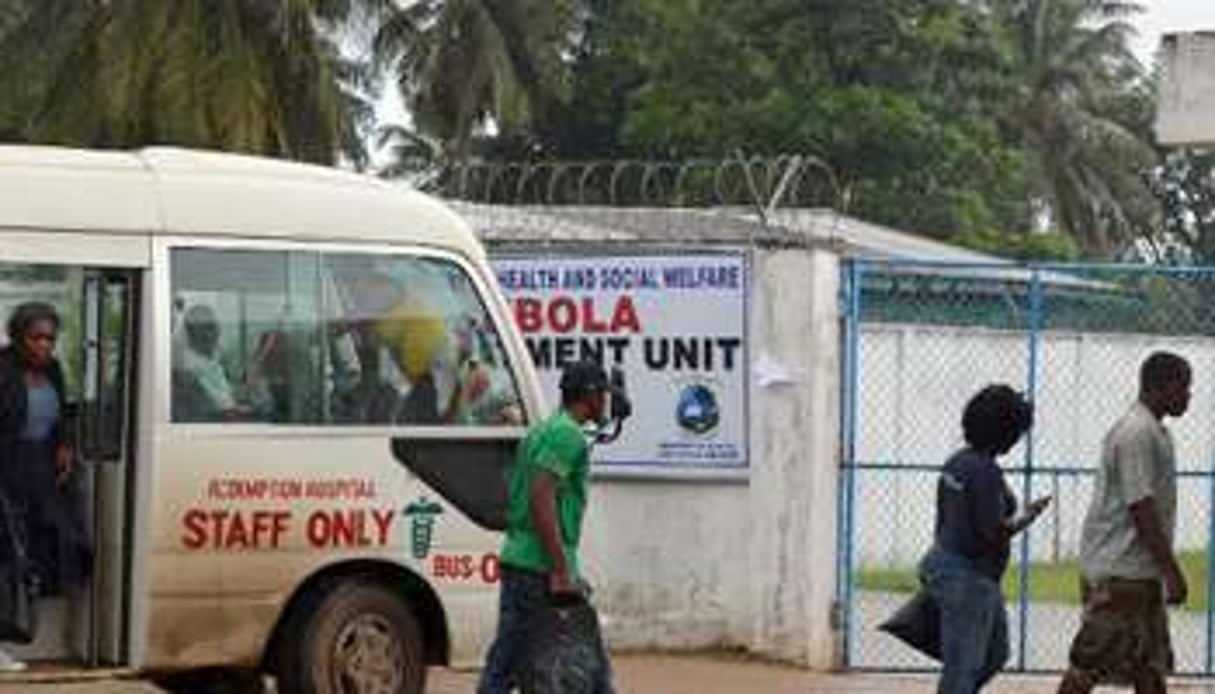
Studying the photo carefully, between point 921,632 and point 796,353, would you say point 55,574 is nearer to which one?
point 921,632

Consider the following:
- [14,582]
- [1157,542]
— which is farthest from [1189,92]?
[14,582]

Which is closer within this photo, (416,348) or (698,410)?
(416,348)

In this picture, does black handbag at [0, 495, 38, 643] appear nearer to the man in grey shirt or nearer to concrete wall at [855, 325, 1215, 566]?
the man in grey shirt

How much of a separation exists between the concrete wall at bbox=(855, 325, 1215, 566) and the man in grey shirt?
1133 centimetres

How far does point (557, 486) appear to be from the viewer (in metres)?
9.34

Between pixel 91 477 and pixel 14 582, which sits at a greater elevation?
pixel 91 477

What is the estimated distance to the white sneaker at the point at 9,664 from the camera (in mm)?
10492

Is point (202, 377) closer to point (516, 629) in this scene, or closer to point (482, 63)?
point (516, 629)

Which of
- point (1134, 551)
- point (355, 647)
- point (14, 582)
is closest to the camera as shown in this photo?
point (1134, 551)

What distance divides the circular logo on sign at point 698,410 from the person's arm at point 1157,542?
189 inches

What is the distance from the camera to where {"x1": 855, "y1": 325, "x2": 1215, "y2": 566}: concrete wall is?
934 inches

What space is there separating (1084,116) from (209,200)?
49165 millimetres

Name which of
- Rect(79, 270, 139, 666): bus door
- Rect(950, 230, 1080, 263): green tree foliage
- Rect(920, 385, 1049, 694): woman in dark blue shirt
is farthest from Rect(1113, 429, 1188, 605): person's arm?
Rect(950, 230, 1080, 263): green tree foliage

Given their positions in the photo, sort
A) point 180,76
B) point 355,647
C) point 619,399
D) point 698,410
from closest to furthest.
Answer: point 355,647
point 619,399
point 698,410
point 180,76
